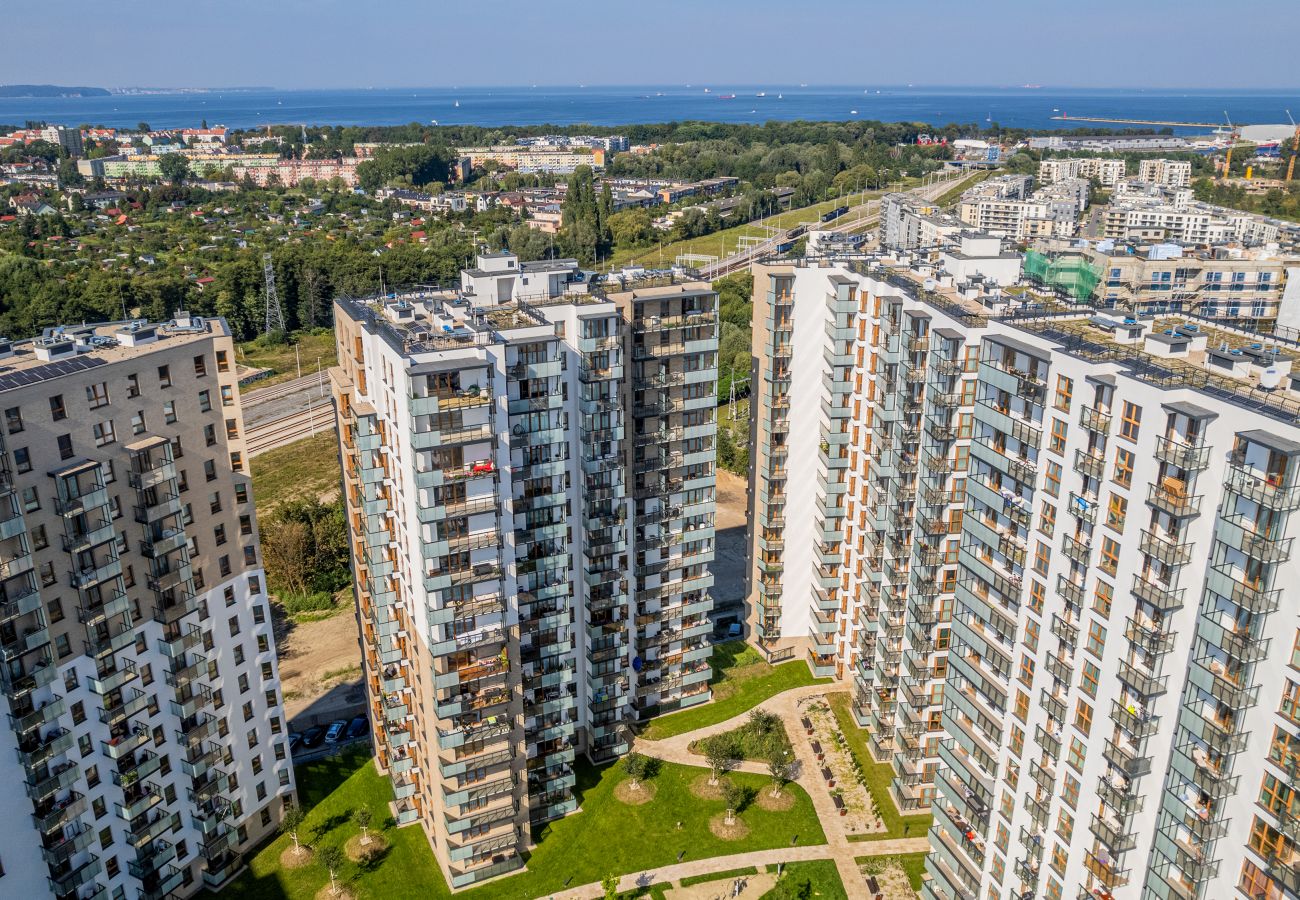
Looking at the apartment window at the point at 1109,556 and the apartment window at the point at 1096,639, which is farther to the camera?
the apartment window at the point at 1096,639

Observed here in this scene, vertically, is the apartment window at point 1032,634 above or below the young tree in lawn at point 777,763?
above

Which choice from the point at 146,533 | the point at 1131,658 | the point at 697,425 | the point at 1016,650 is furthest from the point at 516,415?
the point at 1131,658

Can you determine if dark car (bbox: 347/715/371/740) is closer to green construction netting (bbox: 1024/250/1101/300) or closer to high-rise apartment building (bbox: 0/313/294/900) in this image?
high-rise apartment building (bbox: 0/313/294/900)

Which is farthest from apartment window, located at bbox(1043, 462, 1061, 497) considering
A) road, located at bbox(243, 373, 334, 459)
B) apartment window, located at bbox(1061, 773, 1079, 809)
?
road, located at bbox(243, 373, 334, 459)

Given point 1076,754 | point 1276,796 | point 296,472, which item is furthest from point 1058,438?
point 296,472

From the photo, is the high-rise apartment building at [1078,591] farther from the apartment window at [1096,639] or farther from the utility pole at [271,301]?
the utility pole at [271,301]

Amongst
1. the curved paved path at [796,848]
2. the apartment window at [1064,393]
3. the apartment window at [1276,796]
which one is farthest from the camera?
the curved paved path at [796,848]

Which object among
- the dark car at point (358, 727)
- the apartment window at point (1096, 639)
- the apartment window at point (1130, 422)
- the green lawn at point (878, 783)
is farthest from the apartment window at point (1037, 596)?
the dark car at point (358, 727)
